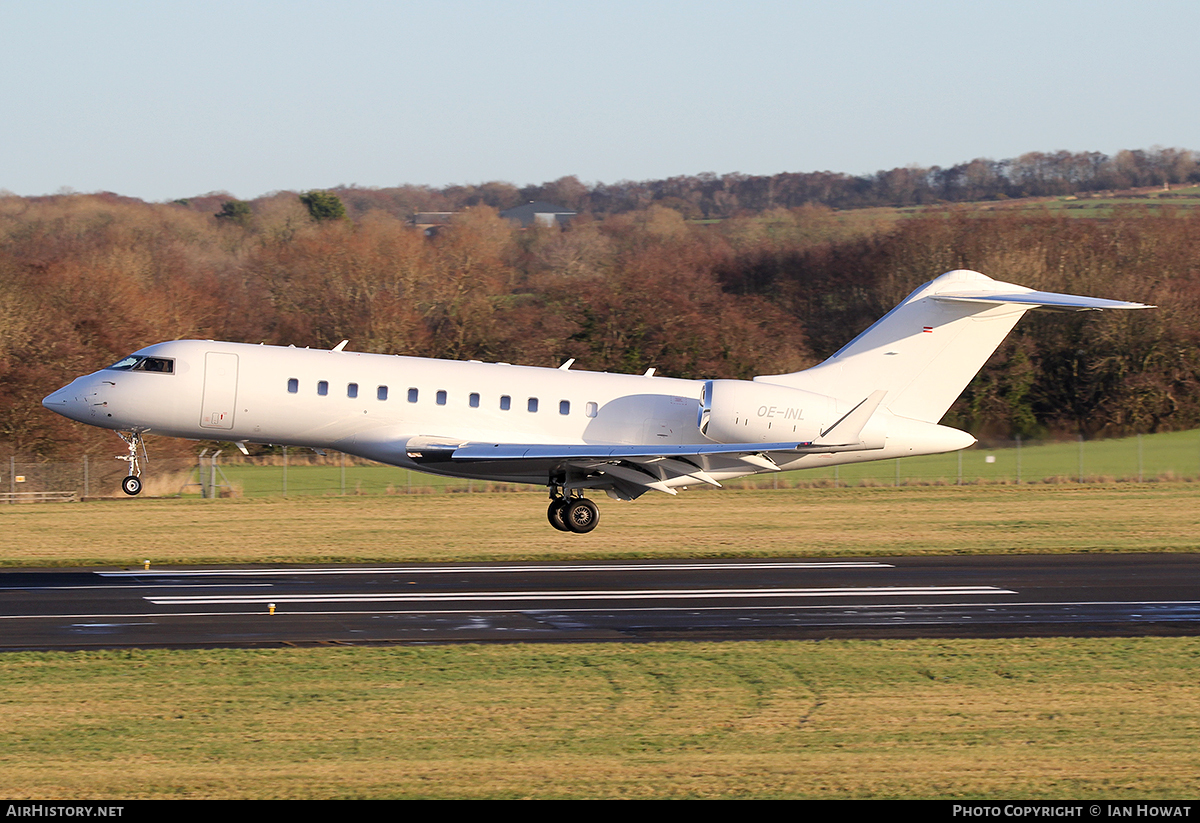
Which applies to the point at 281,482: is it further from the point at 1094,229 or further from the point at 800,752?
the point at 1094,229

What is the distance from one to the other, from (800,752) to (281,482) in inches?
1375

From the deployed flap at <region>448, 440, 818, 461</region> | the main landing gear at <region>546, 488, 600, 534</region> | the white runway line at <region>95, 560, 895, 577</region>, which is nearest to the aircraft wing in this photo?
the deployed flap at <region>448, 440, 818, 461</region>

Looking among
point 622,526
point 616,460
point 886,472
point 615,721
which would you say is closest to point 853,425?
point 616,460

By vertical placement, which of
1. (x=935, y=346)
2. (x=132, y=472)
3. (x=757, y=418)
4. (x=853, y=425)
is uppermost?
(x=935, y=346)

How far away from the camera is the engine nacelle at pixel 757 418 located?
24.5m

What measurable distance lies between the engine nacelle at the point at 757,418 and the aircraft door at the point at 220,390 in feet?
28.2

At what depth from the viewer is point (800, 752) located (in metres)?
10.9

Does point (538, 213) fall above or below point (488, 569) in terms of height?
above

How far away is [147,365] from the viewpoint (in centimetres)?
2352

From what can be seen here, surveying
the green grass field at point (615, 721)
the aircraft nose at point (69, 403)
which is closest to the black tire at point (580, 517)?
the green grass field at point (615, 721)

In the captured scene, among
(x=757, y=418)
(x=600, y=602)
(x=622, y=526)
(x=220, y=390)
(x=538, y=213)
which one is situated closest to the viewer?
(x=600, y=602)

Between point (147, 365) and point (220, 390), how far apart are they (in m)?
1.58

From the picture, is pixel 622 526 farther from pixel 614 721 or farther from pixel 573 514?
pixel 614 721
